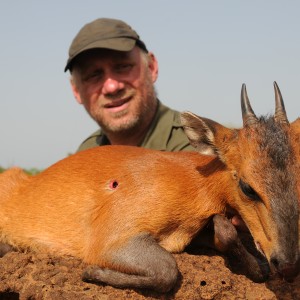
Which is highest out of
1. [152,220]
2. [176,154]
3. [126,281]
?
[176,154]

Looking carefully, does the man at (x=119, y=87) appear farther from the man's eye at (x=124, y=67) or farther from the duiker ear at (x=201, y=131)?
the duiker ear at (x=201, y=131)

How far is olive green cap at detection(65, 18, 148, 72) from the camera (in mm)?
10266

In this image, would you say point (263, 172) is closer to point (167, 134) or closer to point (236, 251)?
point (236, 251)

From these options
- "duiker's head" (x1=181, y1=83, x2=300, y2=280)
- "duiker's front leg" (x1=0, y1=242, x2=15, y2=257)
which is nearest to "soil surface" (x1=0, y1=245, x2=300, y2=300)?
"duiker's head" (x1=181, y1=83, x2=300, y2=280)

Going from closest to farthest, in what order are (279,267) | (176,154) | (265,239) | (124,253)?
(279,267) → (265,239) → (124,253) → (176,154)

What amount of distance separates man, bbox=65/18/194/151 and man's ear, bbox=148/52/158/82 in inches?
21.8

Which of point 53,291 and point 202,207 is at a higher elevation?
point 202,207

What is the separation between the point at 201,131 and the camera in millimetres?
6555

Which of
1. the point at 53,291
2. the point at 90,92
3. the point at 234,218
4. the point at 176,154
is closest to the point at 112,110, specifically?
the point at 90,92

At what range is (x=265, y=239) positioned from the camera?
5629 millimetres

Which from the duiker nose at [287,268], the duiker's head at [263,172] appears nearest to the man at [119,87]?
the duiker's head at [263,172]

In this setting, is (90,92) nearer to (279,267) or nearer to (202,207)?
(202,207)

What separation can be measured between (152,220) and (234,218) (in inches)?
39.9

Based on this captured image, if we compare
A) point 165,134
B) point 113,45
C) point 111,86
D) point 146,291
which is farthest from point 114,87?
point 146,291
